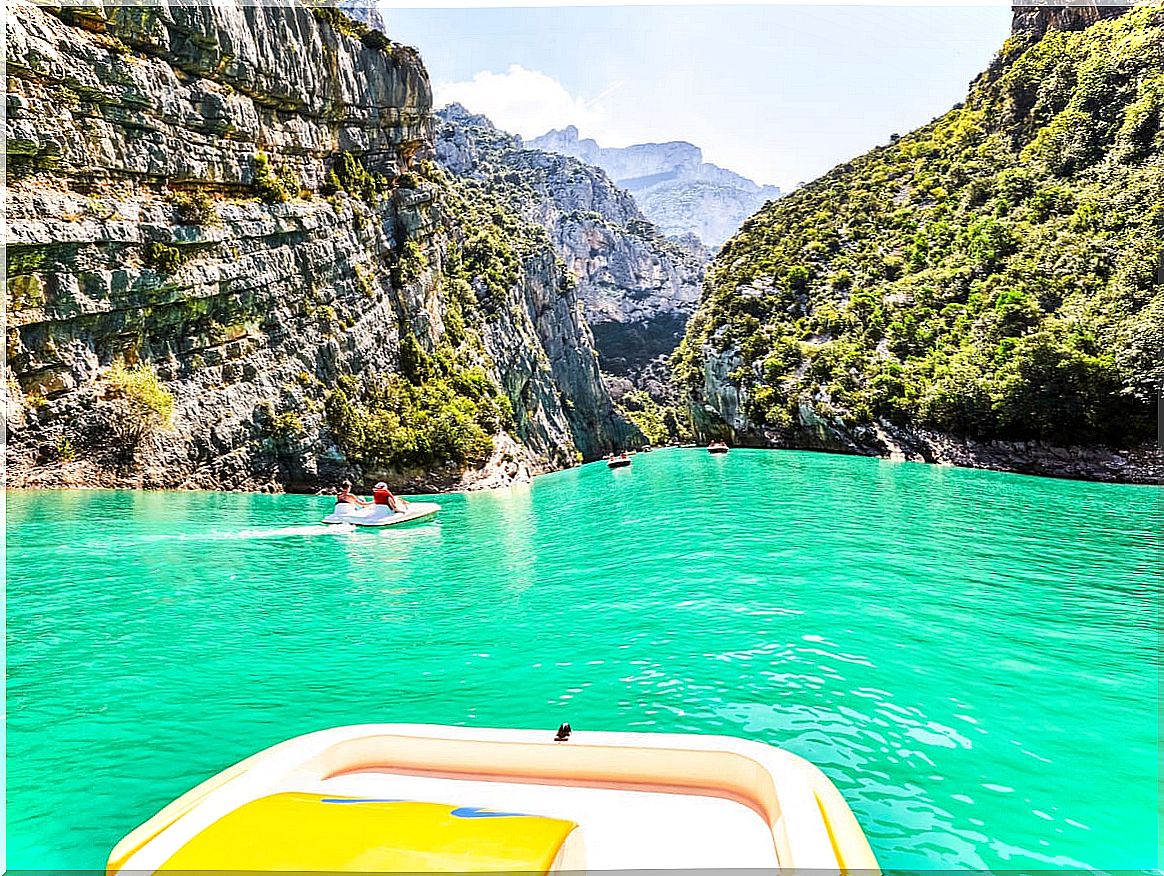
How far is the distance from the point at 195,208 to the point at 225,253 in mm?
2683

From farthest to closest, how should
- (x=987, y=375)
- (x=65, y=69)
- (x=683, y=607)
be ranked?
1. (x=987, y=375)
2. (x=65, y=69)
3. (x=683, y=607)

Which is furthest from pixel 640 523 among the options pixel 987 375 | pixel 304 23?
pixel 304 23

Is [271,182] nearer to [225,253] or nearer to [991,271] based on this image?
[225,253]

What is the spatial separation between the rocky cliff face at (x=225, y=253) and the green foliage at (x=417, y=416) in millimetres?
197

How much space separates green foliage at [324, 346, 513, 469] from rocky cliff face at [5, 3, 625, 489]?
0.20 m

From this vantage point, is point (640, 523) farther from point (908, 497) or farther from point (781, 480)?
point (781, 480)

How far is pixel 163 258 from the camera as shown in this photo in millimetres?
34125

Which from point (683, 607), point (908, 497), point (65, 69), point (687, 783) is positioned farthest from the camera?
point (65, 69)

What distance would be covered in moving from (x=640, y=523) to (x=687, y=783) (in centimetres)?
2061

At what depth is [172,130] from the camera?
35.1 metres


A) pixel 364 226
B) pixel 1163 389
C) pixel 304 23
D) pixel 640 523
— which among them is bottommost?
pixel 640 523

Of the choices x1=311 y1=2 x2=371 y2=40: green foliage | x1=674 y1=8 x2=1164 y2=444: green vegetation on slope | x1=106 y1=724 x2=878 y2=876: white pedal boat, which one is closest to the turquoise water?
x1=106 y1=724 x2=878 y2=876: white pedal boat

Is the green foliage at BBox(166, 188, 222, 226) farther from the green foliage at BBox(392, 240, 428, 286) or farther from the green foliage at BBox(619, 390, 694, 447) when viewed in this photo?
the green foliage at BBox(619, 390, 694, 447)

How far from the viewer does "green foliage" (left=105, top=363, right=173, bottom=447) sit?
31.8 meters
